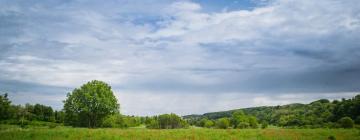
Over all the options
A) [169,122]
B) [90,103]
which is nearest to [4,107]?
[90,103]

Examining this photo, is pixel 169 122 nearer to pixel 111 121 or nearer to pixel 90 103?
pixel 111 121

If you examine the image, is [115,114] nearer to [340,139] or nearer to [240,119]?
[240,119]

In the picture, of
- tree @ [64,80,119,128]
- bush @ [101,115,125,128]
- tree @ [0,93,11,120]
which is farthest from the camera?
tree @ [0,93,11,120]

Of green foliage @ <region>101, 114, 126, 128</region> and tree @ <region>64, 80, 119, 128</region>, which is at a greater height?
tree @ <region>64, 80, 119, 128</region>

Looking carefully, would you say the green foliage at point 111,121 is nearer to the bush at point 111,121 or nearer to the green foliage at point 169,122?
the bush at point 111,121

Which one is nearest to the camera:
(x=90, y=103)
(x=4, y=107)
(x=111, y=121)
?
(x=90, y=103)

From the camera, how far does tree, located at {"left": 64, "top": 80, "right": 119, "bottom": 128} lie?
2114 inches

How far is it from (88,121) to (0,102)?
21.9 metres

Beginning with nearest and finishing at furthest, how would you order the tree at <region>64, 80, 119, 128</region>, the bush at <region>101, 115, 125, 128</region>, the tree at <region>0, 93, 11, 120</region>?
1. the tree at <region>64, 80, 119, 128</region>
2. the bush at <region>101, 115, 125, 128</region>
3. the tree at <region>0, 93, 11, 120</region>

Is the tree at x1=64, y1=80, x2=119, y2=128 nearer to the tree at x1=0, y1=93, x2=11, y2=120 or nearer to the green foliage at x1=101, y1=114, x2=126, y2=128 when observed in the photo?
the green foliage at x1=101, y1=114, x2=126, y2=128

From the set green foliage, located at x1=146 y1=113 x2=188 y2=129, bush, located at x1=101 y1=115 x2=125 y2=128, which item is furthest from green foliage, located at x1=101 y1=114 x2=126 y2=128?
green foliage, located at x1=146 y1=113 x2=188 y2=129

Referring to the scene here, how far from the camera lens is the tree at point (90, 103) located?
53688mm

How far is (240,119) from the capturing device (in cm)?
7750

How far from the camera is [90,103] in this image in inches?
2121
